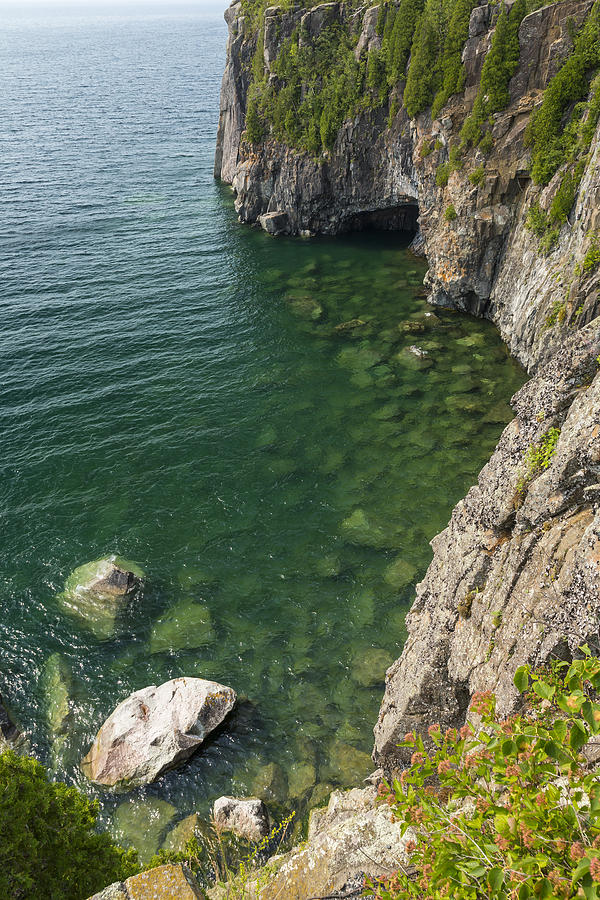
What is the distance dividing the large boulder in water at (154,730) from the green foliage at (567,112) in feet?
138

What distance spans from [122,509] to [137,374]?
56.6 ft

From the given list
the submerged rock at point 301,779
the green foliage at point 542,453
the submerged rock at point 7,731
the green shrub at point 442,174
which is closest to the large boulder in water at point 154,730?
the submerged rock at point 7,731

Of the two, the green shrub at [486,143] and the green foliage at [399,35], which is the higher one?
the green foliage at [399,35]

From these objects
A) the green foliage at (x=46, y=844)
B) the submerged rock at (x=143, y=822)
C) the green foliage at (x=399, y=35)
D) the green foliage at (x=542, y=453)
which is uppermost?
the green foliage at (x=399, y=35)

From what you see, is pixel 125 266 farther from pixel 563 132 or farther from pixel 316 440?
pixel 563 132

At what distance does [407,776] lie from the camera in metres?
7.56

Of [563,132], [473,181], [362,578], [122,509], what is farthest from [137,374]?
[563,132]

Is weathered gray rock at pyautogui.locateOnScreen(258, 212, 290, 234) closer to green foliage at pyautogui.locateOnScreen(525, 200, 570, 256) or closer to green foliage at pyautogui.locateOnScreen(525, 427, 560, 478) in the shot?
green foliage at pyautogui.locateOnScreen(525, 200, 570, 256)

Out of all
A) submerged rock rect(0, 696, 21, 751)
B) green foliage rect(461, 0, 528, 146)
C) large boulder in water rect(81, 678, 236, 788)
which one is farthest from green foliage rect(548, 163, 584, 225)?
submerged rock rect(0, 696, 21, 751)

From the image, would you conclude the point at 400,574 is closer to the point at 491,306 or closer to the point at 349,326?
the point at 349,326

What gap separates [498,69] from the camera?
43.4 metres

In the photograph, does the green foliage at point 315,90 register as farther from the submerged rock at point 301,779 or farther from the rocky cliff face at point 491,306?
the submerged rock at point 301,779

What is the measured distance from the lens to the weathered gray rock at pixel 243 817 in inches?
816

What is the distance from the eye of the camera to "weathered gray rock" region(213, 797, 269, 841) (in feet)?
68.0
